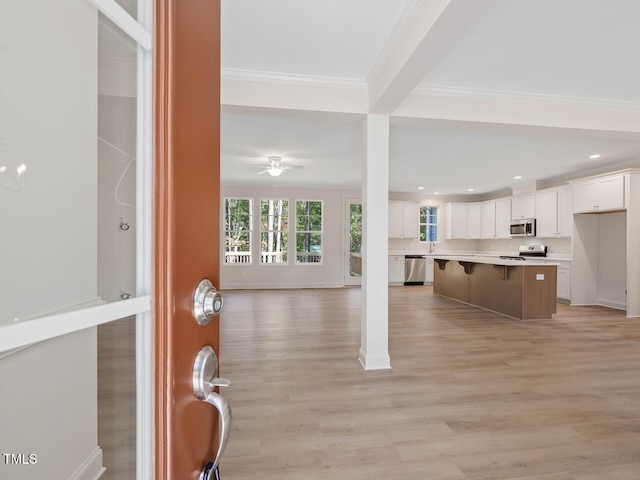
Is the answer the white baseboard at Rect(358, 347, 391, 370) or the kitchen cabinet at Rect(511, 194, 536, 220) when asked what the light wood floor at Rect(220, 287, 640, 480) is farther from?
the kitchen cabinet at Rect(511, 194, 536, 220)

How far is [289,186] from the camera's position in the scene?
8.08 m

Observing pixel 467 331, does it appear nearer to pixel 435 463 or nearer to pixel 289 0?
pixel 435 463

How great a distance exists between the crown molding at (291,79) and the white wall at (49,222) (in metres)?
2.62

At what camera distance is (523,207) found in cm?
725

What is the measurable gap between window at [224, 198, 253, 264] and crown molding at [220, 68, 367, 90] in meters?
5.45

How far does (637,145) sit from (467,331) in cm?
367

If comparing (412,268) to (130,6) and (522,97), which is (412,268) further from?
(130,6)

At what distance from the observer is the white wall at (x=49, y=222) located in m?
0.31

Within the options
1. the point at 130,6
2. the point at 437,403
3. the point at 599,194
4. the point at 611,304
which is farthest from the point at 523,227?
the point at 130,6

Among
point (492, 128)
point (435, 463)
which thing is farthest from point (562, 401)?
point (492, 128)

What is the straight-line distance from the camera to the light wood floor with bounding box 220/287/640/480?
5.63ft

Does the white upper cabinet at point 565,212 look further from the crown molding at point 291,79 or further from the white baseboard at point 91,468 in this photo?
the white baseboard at point 91,468

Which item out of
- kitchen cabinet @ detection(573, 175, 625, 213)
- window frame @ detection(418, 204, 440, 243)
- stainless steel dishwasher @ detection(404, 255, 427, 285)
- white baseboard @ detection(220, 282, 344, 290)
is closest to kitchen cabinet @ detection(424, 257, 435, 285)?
stainless steel dishwasher @ detection(404, 255, 427, 285)

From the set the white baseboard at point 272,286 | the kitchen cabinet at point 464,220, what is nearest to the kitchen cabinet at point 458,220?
the kitchen cabinet at point 464,220
